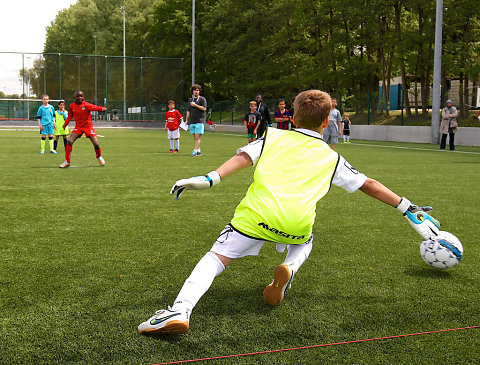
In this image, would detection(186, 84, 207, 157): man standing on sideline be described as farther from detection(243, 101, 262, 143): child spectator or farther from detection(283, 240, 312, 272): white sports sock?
detection(283, 240, 312, 272): white sports sock

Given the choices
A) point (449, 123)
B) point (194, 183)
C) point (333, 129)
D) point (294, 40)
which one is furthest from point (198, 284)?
point (294, 40)

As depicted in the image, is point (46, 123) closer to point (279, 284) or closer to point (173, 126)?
point (173, 126)

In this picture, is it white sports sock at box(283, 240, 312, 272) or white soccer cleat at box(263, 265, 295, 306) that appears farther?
white sports sock at box(283, 240, 312, 272)

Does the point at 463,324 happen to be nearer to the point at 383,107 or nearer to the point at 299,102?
the point at 299,102

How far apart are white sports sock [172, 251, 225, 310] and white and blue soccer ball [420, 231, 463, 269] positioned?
1.92m

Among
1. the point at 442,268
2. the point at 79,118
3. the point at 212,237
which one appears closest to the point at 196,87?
the point at 79,118

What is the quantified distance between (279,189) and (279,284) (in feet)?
2.21

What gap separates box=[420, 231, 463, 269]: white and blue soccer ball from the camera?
4.47 m

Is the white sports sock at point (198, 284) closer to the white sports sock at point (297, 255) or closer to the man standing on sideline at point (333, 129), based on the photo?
the white sports sock at point (297, 255)

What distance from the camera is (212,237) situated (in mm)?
6113

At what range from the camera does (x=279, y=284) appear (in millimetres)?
3723

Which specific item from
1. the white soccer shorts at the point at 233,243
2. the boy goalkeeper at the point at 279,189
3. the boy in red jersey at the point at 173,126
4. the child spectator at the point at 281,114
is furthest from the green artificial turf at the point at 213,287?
the boy in red jersey at the point at 173,126

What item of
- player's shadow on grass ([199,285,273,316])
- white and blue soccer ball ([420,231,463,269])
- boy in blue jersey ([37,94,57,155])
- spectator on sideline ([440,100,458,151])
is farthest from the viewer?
spectator on sideline ([440,100,458,151])

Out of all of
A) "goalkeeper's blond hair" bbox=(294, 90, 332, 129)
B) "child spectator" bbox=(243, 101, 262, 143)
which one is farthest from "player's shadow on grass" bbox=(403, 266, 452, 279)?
"child spectator" bbox=(243, 101, 262, 143)
